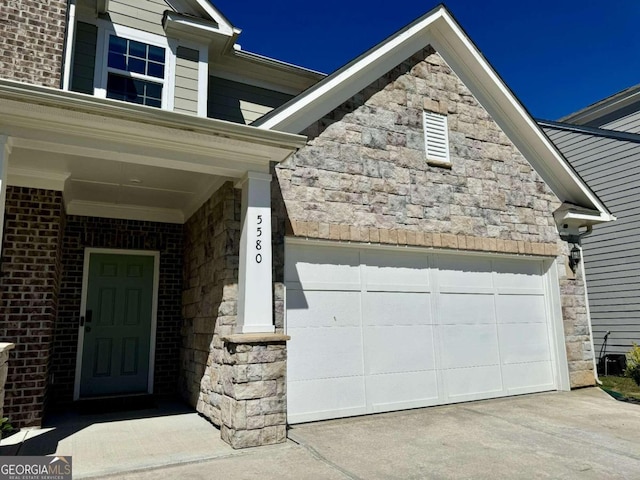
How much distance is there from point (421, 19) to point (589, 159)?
22.3 feet

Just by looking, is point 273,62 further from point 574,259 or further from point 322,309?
point 574,259

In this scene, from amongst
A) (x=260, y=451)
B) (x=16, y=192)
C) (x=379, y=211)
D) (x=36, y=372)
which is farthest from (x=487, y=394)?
(x=16, y=192)

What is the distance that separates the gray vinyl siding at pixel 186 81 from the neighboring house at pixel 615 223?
364 inches

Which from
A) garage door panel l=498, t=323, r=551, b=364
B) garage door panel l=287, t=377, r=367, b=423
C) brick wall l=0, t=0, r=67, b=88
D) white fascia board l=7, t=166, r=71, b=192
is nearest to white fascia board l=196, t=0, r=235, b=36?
brick wall l=0, t=0, r=67, b=88

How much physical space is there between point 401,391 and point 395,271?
1.64 m

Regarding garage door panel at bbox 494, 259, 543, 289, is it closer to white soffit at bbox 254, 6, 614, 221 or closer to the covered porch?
white soffit at bbox 254, 6, 614, 221

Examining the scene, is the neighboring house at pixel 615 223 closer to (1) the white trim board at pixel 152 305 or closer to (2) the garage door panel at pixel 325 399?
(2) the garage door panel at pixel 325 399

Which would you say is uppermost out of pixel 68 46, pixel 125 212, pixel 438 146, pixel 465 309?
pixel 68 46

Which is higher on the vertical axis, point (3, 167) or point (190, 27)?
point (190, 27)

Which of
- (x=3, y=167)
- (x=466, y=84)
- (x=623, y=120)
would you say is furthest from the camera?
(x=623, y=120)

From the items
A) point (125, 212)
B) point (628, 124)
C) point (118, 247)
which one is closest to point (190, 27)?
point (125, 212)

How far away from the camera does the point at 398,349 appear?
6.21 meters

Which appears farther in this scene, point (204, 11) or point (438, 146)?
point (204, 11)
